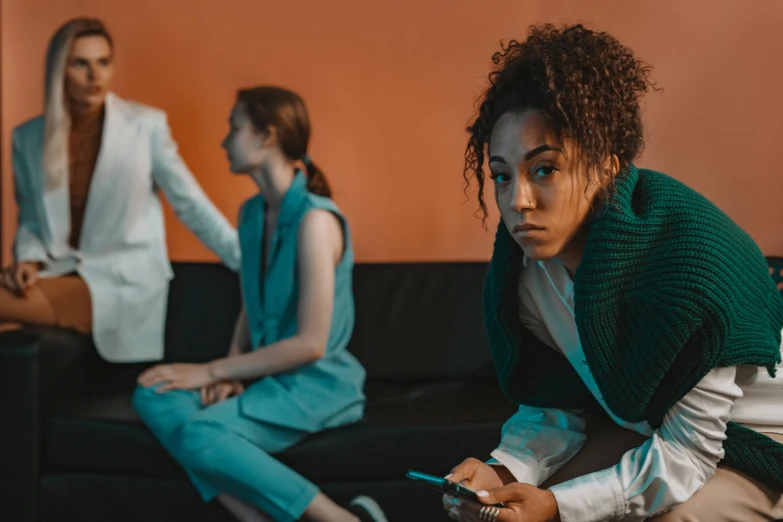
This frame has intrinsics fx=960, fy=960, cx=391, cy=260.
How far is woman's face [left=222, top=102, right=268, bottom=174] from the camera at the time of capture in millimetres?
2545

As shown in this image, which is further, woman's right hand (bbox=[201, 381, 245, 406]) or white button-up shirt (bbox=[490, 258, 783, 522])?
woman's right hand (bbox=[201, 381, 245, 406])

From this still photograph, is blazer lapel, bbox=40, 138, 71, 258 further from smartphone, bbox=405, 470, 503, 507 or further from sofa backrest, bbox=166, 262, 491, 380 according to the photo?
smartphone, bbox=405, 470, 503, 507

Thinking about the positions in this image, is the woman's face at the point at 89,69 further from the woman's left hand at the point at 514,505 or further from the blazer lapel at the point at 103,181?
the woman's left hand at the point at 514,505

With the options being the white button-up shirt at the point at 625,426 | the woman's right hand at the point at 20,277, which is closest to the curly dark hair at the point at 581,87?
the white button-up shirt at the point at 625,426

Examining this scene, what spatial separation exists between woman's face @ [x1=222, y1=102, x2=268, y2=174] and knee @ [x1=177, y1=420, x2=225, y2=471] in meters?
0.69

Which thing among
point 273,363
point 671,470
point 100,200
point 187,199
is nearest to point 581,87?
point 671,470

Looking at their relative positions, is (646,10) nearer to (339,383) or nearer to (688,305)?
(339,383)

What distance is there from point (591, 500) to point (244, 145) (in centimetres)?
159

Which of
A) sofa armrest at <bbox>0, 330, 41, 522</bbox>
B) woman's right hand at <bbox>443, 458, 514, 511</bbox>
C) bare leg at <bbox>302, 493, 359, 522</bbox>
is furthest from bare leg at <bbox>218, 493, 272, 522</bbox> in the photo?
woman's right hand at <bbox>443, 458, 514, 511</bbox>

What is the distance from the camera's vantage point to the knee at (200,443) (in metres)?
2.27

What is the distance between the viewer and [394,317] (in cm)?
292

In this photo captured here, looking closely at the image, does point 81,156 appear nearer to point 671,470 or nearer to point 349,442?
point 349,442

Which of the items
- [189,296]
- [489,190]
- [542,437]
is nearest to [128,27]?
[189,296]

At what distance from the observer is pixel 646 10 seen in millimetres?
3090
